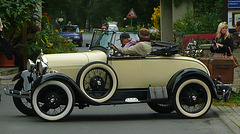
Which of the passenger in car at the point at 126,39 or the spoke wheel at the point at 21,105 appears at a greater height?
the passenger in car at the point at 126,39

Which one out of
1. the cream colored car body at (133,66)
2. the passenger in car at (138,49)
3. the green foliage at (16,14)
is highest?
the green foliage at (16,14)

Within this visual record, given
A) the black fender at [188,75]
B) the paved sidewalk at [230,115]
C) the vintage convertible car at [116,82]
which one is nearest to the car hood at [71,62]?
the vintage convertible car at [116,82]

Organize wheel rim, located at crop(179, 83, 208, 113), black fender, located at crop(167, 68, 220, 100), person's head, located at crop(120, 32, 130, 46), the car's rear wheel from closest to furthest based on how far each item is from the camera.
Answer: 1. black fender, located at crop(167, 68, 220, 100)
2. wheel rim, located at crop(179, 83, 208, 113)
3. person's head, located at crop(120, 32, 130, 46)
4. the car's rear wheel

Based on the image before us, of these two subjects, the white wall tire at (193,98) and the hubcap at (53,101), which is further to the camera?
the white wall tire at (193,98)

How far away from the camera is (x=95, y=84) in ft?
29.3

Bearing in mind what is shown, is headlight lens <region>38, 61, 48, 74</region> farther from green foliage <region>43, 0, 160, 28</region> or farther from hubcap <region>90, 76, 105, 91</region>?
green foliage <region>43, 0, 160, 28</region>

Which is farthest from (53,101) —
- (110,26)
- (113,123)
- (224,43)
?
(110,26)

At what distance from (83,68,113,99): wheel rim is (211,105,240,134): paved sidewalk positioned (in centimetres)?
199

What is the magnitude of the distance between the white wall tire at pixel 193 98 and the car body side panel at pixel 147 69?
1.01 feet

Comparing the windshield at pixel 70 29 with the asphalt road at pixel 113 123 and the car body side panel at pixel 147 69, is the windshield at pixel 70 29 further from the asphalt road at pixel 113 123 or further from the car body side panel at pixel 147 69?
the car body side panel at pixel 147 69

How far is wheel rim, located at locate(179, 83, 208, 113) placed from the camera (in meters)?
9.23

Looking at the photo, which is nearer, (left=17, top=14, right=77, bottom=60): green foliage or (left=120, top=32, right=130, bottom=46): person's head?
(left=120, top=32, right=130, bottom=46): person's head

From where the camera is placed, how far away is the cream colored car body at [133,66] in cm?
912

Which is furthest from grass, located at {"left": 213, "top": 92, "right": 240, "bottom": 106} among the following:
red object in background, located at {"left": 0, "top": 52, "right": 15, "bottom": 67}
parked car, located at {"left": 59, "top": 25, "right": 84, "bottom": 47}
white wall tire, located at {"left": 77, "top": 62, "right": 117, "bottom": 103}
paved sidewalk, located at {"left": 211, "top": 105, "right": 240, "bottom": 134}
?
parked car, located at {"left": 59, "top": 25, "right": 84, "bottom": 47}
